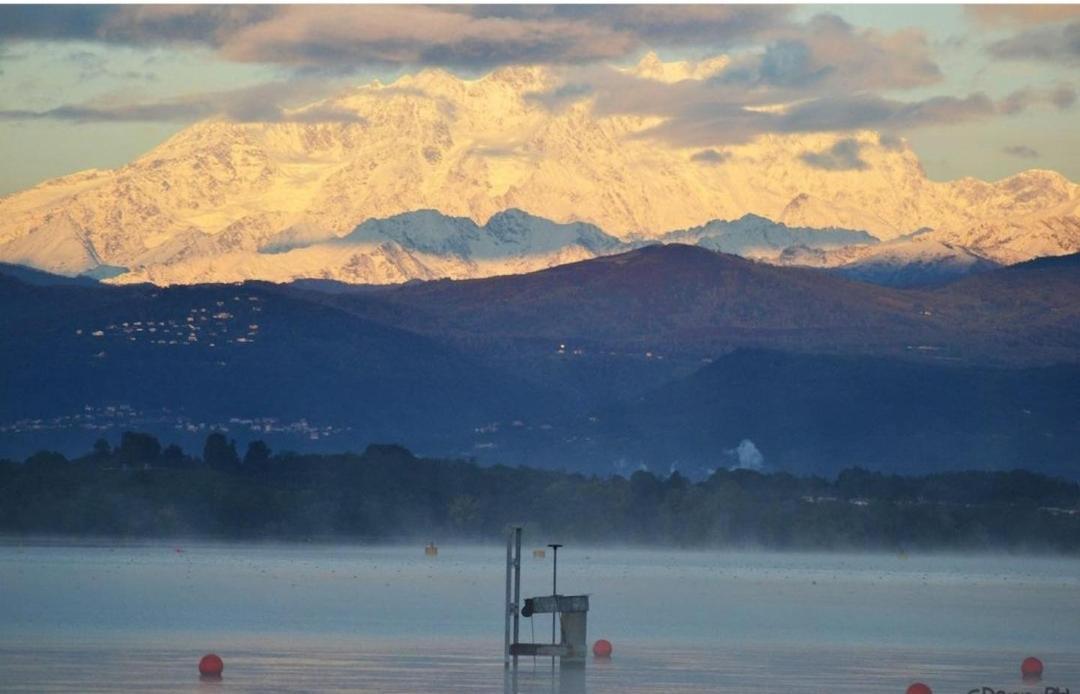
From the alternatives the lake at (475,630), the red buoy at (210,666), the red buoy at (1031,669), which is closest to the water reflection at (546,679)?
the lake at (475,630)

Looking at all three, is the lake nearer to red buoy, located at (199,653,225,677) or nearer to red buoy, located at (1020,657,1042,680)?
red buoy, located at (199,653,225,677)

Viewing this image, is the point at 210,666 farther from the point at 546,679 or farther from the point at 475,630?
the point at 475,630

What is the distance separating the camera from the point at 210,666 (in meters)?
63.4

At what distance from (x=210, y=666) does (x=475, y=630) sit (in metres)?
24.3

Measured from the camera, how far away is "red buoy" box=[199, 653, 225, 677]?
6334 centimetres

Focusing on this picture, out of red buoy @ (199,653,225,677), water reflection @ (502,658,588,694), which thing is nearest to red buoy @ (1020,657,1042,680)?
water reflection @ (502,658,588,694)

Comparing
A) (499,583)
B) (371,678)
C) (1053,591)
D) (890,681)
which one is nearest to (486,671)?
(371,678)

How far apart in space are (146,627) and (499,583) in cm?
5359

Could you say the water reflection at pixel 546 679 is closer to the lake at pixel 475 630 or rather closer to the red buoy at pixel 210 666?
the lake at pixel 475 630

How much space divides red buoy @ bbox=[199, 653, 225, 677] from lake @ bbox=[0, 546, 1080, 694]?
0.35 m

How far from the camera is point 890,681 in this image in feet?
221

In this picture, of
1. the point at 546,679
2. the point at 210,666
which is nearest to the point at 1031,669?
the point at 546,679

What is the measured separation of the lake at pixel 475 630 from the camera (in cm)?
6525

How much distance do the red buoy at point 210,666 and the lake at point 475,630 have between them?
1.16ft
